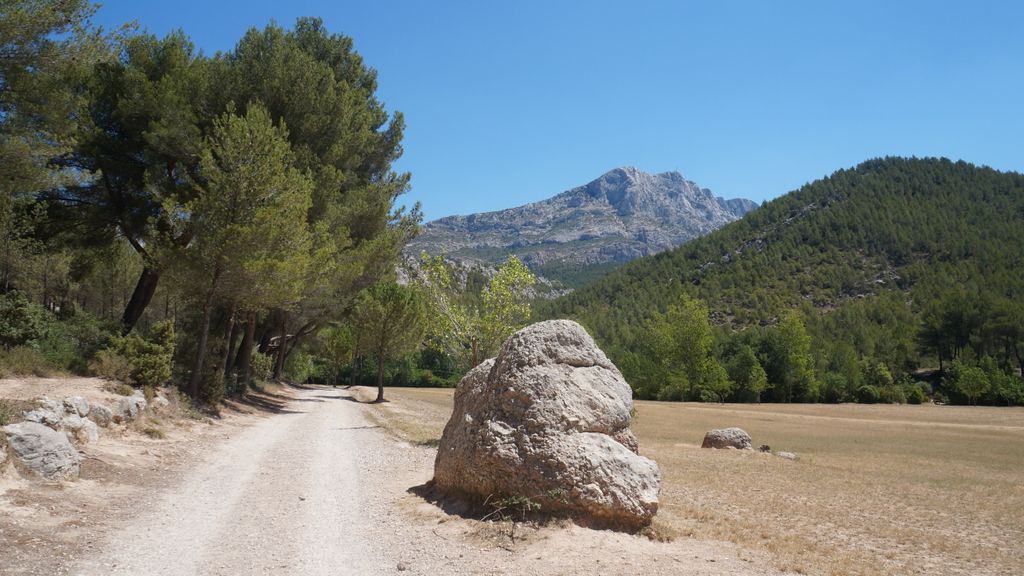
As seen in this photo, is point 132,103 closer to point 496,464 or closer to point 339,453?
point 339,453

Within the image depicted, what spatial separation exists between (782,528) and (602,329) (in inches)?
4747

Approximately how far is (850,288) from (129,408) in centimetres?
15628

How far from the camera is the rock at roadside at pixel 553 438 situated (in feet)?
A: 25.9

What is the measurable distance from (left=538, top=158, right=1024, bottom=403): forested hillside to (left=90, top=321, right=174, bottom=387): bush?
65.0m

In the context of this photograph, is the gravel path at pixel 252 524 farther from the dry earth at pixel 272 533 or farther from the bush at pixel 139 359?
the bush at pixel 139 359

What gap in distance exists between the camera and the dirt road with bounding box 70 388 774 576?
247 inches

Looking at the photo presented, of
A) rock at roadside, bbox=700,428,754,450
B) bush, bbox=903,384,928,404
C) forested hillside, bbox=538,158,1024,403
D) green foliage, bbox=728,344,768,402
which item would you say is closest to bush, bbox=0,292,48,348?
rock at roadside, bbox=700,428,754,450

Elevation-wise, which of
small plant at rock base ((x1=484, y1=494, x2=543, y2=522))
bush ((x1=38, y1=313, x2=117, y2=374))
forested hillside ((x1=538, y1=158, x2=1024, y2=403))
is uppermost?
forested hillside ((x1=538, y1=158, x2=1024, y2=403))

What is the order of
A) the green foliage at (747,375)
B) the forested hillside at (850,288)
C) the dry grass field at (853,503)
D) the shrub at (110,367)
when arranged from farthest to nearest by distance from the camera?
the forested hillside at (850,288), the green foliage at (747,375), the shrub at (110,367), the dry grass field at (853,503)

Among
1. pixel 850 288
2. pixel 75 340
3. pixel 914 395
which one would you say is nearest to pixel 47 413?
pixel 75 340

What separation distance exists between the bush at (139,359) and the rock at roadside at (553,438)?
1132 centimetres

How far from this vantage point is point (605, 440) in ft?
28.1

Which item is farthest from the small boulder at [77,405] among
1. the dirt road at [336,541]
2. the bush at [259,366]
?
the bush at [259,366]

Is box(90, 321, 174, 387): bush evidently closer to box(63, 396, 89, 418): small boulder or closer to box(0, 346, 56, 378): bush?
box(0, 346, 56, 378): bush
